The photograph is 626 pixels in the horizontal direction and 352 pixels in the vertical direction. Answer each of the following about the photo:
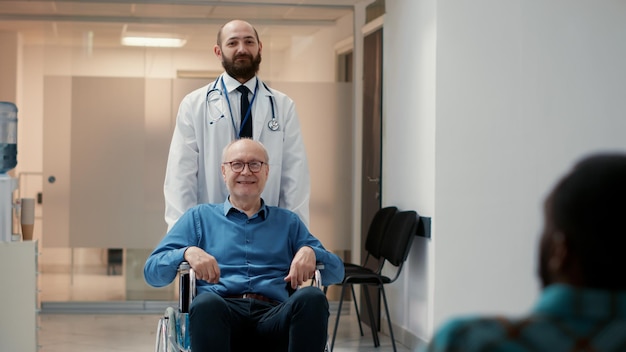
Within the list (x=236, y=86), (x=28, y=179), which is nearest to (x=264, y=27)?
(x=28, y=179)

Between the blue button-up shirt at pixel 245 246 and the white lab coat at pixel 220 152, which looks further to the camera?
the white lab coat at pixel 220 152

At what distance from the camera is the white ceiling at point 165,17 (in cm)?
721

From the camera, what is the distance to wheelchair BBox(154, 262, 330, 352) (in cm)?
304

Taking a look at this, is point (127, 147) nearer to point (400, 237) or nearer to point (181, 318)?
point (400, 237)

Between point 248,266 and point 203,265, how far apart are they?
0.87ft

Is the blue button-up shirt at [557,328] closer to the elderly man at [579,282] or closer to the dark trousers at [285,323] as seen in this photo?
the elderly man at [579,282]

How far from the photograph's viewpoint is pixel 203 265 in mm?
3053

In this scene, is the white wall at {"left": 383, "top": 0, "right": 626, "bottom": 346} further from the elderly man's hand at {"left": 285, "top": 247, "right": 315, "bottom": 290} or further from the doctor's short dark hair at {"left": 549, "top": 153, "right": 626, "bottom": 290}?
the doctor's short dark hair at {"left": 549, "top": 153, "right": 626, "bottom": 290}

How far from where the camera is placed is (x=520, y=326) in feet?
3.13

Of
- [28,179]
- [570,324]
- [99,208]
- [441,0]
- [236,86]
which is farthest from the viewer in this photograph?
[28,179]

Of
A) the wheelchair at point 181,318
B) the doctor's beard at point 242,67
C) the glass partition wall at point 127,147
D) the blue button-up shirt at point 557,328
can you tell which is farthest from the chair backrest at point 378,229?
the blue button-up shirt at point 557,328

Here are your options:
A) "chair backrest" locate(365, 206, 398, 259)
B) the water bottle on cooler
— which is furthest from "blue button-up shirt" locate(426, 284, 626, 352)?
"chair backrest" locate(365, 206, 398, 259)

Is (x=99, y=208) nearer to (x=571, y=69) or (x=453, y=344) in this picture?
Answer: (x=571, y=69)

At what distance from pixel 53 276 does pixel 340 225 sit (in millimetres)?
2284
